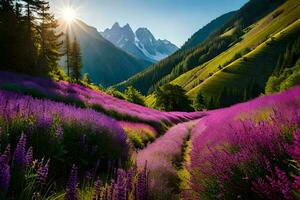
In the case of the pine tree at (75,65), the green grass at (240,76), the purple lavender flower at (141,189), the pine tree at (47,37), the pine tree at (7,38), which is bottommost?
the purple lavender flower at (141,189)

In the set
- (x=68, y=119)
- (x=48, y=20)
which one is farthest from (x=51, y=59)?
(x=68, y=119)

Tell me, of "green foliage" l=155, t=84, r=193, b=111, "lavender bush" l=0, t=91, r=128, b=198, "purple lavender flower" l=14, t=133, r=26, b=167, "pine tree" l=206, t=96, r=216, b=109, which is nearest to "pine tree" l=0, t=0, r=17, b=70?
"lavender bush" l=0, t=91, r=128, b=198

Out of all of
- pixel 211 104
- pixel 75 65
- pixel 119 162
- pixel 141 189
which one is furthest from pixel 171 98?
pixel 141 189

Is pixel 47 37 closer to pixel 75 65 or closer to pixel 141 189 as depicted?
pixel 75 65

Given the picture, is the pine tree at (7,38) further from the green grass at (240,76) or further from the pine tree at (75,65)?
the green grass at (240,76)

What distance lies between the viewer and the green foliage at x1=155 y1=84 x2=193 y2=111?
8894cm

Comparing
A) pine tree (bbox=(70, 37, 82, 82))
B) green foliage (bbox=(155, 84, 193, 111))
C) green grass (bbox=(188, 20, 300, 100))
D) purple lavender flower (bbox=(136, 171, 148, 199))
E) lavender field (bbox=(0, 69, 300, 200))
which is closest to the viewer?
lavender field (bbox=(0, 69, 300, 200))

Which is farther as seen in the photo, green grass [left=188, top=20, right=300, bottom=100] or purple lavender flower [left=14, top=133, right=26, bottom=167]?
green grass [left=188, top=20, right=300, bottom=100]

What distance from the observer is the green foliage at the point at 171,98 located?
292ft

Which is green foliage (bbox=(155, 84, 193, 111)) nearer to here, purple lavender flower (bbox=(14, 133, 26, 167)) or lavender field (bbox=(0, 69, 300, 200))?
lavender field (bbox=(0, 69, 300, 200))

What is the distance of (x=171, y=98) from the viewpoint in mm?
89625

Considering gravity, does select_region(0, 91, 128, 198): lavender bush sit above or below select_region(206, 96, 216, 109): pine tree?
below

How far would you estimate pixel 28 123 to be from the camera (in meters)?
7.45

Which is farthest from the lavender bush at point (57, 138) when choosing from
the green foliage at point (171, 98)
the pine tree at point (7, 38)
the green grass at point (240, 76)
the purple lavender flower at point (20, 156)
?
the green grass at point (240, 76)
